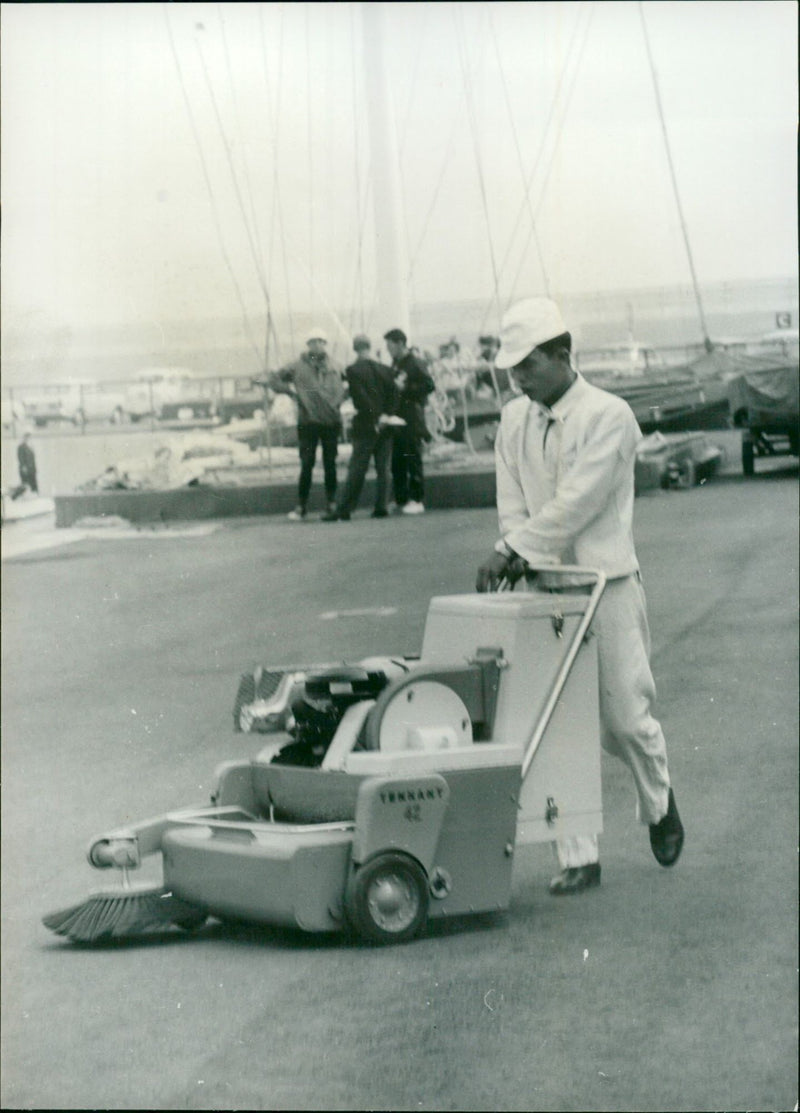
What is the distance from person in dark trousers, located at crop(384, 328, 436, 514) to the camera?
2412mm

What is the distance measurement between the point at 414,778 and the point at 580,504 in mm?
350

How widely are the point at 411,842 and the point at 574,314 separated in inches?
32.4

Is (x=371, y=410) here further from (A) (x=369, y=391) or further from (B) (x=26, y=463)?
(B) (x=26, y=463)

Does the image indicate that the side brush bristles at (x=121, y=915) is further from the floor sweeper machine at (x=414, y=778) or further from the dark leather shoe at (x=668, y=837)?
the dark leather shoe at (x=668, y=837)

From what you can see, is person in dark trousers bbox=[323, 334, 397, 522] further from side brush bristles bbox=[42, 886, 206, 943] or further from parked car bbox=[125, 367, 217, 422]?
parked car bbox=[125, 367, 217, 422]

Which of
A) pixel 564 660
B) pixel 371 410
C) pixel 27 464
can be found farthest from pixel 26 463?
pixel 564 660

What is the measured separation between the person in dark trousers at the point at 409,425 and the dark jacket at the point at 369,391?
0.05 ft

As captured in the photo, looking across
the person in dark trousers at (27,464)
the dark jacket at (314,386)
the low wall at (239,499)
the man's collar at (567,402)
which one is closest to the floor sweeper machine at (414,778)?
the man's collar at (567,402)

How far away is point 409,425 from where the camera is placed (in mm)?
2486

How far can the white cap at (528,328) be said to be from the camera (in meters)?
1.61

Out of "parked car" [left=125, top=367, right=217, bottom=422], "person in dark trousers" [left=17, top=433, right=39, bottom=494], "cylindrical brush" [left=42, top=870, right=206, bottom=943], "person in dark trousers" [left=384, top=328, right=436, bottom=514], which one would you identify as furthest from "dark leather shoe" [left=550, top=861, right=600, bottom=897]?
"person in dark trousers" [left=17, top=433, right=39, bottom=494]

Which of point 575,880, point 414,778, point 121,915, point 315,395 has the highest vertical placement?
point 315,395

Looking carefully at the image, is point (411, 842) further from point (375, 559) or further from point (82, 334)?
point (82, 334)

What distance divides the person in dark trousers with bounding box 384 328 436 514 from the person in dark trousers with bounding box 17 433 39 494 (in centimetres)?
323
